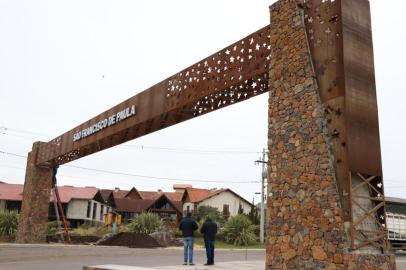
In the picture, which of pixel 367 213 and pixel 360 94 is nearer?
pixel 367 213

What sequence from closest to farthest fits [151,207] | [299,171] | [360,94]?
[360,94] → [299,171] → [151,207]

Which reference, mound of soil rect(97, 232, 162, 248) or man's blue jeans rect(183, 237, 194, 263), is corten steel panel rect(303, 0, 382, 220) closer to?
man's blue jeans rect(183, 237, 194, 263)

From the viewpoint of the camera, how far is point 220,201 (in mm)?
53812

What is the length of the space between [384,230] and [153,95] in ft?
35.2

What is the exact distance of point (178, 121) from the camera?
17.3 meters

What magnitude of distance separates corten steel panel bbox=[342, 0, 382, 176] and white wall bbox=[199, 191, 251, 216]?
43.9 meters

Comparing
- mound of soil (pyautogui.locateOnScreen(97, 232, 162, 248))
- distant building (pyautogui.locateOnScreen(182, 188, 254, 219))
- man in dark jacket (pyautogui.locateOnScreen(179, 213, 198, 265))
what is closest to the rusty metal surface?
man in dark jacket (pyautogui.locateOnScreen(179, 213, 198, 265))

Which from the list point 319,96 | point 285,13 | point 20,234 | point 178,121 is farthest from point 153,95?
point 20,234

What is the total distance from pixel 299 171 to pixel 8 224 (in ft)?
83.5

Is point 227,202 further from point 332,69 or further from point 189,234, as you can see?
point 332,69

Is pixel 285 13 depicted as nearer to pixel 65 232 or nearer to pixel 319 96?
pixel 319 96

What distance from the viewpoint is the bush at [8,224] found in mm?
29297

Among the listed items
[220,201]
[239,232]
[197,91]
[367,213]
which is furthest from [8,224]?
[220,201]

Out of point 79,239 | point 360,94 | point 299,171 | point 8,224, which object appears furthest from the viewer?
point 79,239
